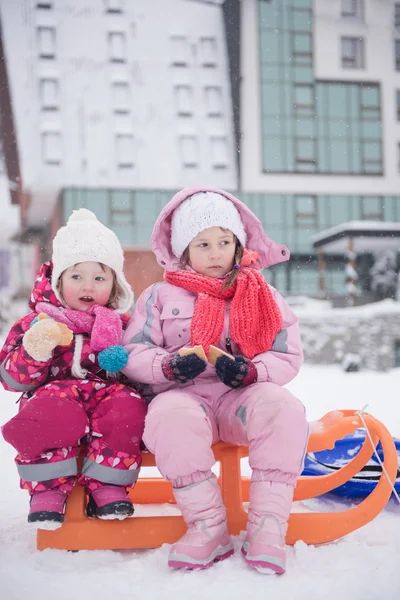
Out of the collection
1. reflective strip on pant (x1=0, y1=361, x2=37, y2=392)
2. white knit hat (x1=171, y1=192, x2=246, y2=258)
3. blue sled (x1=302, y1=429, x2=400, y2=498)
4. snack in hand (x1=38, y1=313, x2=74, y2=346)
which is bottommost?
blue sled (x1=302, y1=429, x2=400, y2=498)

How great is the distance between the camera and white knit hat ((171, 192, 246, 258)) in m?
1.19

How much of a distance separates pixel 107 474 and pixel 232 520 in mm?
243

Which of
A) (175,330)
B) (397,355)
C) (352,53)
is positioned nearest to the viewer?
(175,330)

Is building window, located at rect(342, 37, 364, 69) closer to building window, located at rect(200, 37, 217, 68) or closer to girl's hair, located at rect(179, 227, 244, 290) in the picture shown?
building window, located at rect(200, 37, 217, 68)

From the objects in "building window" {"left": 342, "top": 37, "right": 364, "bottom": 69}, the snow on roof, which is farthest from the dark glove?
"building window" {"left": 342, "top": 37, "right": 364, "bottom": 69}

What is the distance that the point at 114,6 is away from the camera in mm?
10203

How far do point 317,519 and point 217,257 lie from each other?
1.76ft

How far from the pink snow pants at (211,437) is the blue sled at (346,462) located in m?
0.37

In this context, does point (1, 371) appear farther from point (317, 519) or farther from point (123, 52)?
point (123, 52)

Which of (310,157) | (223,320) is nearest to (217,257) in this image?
(223,320)

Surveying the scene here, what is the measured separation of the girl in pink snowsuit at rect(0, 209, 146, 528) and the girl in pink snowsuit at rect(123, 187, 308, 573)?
0.06 metres

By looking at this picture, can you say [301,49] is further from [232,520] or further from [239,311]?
[232,520]

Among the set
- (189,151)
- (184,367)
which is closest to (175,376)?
(184,367)

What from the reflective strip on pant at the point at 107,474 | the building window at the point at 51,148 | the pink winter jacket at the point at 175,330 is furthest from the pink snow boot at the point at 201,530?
the building window at the point at 51,148
